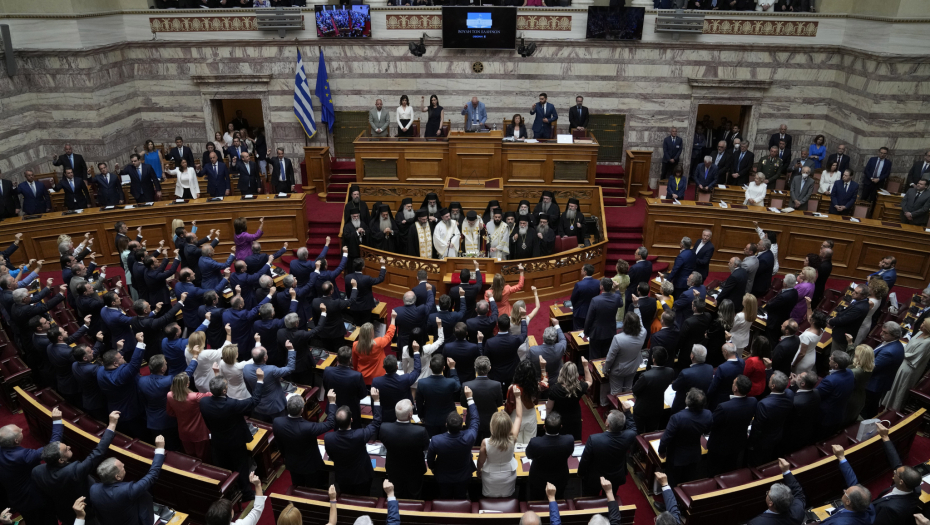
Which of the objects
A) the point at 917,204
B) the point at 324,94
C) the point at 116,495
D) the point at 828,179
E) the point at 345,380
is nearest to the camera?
the point at 116,495

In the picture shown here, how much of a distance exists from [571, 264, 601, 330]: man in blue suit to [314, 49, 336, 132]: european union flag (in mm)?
8866

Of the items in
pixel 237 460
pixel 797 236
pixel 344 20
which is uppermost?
pixel 344 20

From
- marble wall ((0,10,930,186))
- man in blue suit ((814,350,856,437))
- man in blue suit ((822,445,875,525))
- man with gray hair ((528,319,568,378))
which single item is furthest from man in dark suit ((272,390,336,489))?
marble wall ((0,10,930,186))

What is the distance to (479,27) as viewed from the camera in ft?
47.9

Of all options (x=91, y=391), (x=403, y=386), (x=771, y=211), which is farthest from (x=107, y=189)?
(x=771, y=211)

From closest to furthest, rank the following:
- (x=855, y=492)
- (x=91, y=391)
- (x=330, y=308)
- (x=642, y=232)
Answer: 1. (x=855, y=492)
2. (x=91, y=391)
3. (x=330, y=308)
4. (x=642, y=232)

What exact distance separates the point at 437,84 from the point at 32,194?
8.68 metres

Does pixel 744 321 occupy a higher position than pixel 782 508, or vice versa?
pixel 744 321

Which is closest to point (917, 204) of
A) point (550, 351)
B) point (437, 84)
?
point (550, 351)

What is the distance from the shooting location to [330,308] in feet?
26.8

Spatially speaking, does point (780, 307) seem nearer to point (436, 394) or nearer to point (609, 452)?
point (609, 452)

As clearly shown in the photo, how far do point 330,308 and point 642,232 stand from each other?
23.0ft

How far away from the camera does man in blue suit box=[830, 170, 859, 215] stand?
1154 cm

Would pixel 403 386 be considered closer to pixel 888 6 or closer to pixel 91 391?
pixel 91 391
